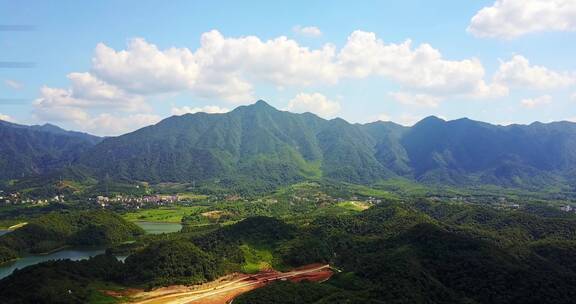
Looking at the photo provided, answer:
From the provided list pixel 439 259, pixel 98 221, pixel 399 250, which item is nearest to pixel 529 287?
pixel 439 259

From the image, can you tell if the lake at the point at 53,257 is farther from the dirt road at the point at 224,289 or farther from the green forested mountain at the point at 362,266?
the dirt road at the point at 224,289

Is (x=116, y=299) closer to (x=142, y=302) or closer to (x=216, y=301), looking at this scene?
(x=142, y=302)

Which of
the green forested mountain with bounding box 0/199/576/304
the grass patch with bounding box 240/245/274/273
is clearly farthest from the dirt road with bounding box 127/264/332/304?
the grass patch with bounding box 240/245/274/273

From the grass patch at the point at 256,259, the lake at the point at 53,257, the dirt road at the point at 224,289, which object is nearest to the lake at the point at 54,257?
the lake at the point at 53,257

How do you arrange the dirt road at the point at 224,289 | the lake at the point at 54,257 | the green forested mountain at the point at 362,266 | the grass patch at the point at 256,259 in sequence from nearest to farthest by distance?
the green forested mountain at the point at 362,266 → the dirt road at the point at 224,289 → the grass patch at the point at 256,259 → the lake at the point at 54,257

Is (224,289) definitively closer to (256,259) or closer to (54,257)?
(256,259)

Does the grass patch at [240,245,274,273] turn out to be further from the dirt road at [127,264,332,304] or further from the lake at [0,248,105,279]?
the lake at [0,248,105,279]

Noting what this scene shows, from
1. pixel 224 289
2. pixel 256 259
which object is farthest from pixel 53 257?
pixel 224 289

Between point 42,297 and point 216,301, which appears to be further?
point 216,301

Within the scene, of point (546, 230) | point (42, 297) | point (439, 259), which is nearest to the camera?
point (42, 297)
